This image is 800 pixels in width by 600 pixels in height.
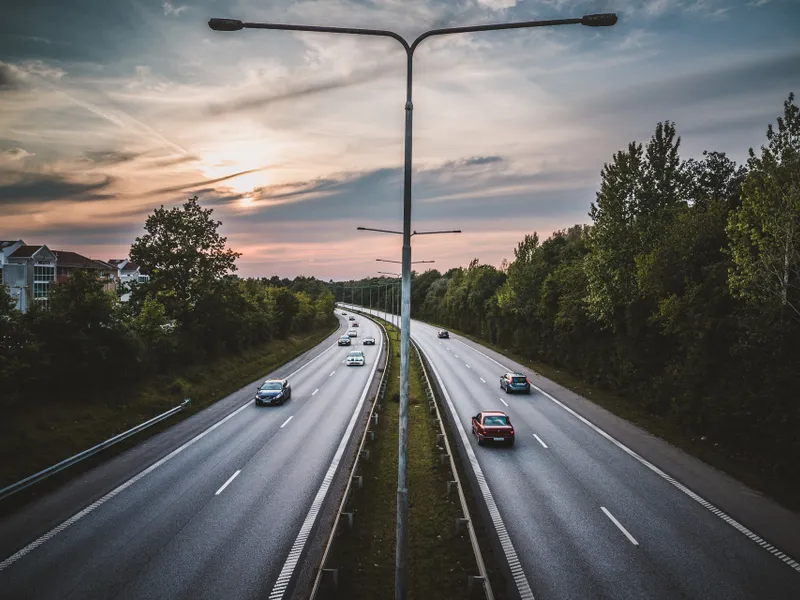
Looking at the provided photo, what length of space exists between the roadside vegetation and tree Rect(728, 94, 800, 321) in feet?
90.6

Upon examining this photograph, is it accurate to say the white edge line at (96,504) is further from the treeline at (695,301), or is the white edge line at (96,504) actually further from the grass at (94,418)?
the treeline at (695,301)

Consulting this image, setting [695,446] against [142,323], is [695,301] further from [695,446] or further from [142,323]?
[142,323]

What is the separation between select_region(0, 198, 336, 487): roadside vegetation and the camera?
69.7 feet

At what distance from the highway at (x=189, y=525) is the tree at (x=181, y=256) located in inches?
785

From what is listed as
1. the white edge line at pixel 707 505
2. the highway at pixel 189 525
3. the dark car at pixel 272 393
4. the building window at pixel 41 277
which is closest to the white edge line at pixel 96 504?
the highway at pixel 189 525

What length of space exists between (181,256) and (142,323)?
955 centimetres

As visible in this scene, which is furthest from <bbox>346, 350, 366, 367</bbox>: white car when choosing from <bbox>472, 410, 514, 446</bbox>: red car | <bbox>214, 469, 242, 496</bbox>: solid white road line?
<bbox>214, 469, 242, 496</bbox>: solid white road line

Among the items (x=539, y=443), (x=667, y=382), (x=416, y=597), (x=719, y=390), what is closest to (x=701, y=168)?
(x=667, y=382)

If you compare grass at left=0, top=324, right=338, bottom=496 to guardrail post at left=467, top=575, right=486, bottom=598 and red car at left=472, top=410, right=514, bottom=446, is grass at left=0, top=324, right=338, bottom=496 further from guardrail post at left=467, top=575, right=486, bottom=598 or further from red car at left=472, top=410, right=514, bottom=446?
red car at left=472, top=410, right=514, bottom=446

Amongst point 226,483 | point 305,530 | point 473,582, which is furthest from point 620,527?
point 226,483

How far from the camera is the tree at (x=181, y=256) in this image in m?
40.2

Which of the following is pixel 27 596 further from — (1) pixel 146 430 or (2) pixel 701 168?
(2) pixel 701 168

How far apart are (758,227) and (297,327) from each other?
68.1 meters

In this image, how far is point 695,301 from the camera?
23.5 meters
